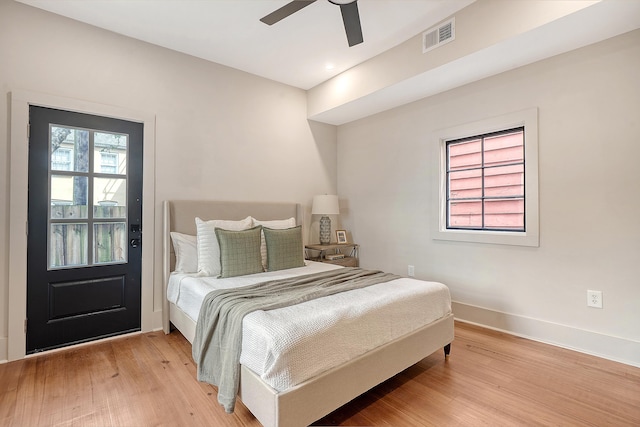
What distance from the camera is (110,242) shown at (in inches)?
114

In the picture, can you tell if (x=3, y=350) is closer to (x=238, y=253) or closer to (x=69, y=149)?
(x=69, y=149)

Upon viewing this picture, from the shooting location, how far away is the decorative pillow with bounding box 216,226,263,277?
278 cm

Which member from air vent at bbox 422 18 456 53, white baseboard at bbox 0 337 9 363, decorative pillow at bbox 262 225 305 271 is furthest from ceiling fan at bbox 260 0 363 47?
white baseboard at bbox 0 337 9 363

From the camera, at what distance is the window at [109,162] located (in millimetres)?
2865

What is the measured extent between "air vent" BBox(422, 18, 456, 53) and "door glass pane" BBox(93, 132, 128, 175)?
295cm

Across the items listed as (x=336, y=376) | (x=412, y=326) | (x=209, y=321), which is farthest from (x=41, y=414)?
(x=412, y=326)

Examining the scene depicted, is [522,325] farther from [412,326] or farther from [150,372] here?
[150,372]

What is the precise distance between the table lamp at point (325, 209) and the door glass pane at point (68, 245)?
2511 millimetres

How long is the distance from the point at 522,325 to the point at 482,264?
64 cm

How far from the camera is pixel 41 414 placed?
71.4 inches

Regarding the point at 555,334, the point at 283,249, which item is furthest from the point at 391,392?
the point at 555,334

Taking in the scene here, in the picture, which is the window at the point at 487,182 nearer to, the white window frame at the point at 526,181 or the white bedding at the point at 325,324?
the white window frame at the point at 526,181

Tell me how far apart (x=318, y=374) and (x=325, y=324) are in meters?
0.24

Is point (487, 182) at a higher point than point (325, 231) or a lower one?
higher
